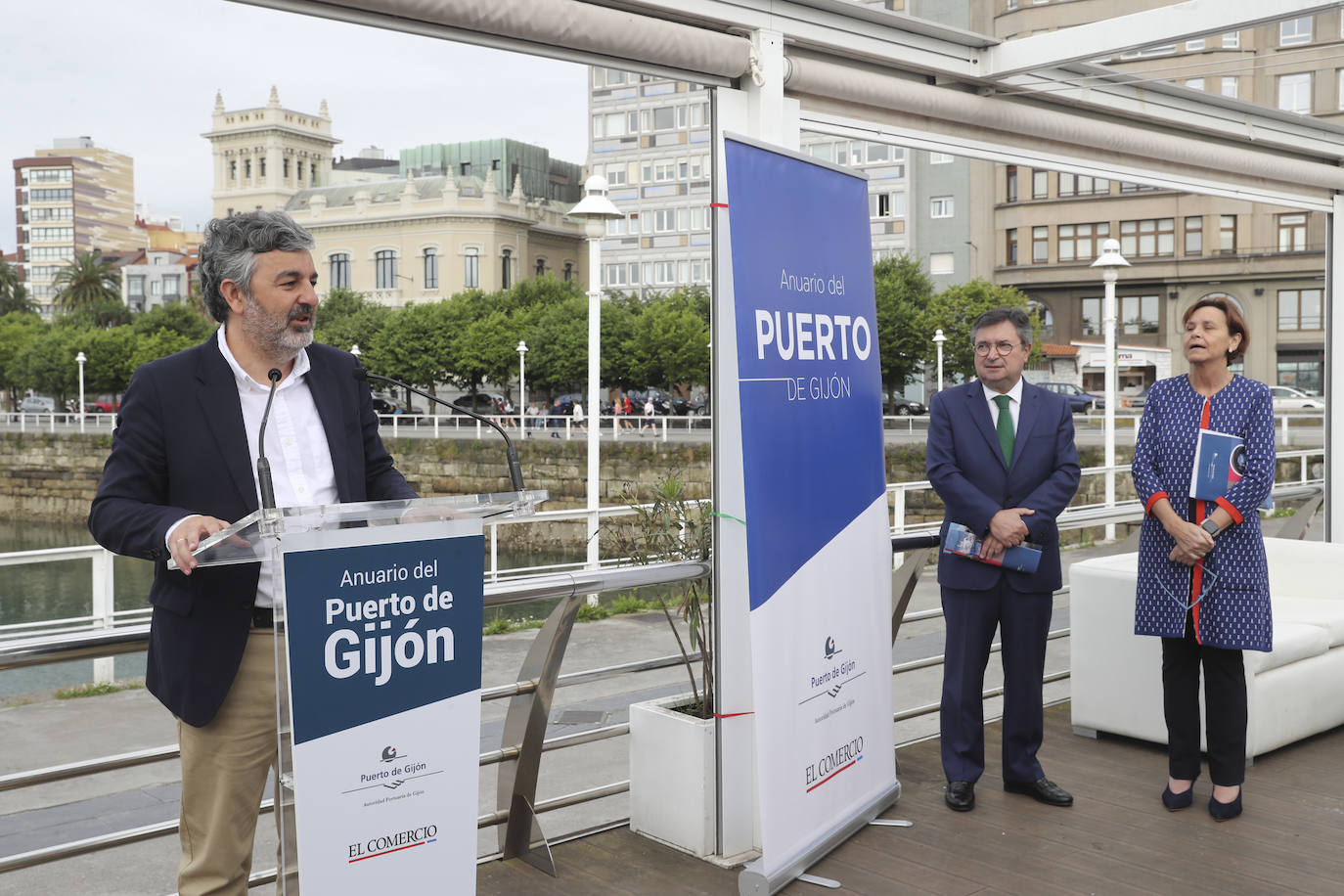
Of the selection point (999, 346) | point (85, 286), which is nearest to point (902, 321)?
point (999, 346)

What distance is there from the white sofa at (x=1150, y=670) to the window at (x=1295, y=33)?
6.88 feet

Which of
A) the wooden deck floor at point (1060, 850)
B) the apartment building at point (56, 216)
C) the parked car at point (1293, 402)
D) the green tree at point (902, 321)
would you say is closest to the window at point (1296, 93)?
the wooden deck floor at point (1060, 850)

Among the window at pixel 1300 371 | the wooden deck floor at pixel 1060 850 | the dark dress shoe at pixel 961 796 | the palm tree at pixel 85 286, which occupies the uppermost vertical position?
the palm tree at pixel 85 286

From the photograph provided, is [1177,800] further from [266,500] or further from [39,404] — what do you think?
[39,404]

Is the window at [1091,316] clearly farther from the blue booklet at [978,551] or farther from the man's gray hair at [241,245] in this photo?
the man's gray hair at [241,245]

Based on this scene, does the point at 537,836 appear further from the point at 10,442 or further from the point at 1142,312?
the point at 1142,312

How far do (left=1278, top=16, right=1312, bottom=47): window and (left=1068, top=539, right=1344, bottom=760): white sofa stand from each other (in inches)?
82.6

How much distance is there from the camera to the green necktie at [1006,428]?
396 centimetres

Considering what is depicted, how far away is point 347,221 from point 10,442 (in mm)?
33900

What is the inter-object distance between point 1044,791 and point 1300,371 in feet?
152

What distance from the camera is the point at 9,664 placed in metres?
2.36

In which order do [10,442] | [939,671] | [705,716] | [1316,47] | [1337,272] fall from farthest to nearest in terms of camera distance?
1. [10,442]
2. [939,671]
3. [1337,272]
4. [1316,47]
5. [705,716]

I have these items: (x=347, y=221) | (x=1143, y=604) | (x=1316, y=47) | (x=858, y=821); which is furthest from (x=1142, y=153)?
(x=347, y=221)

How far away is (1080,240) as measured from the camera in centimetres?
4788
